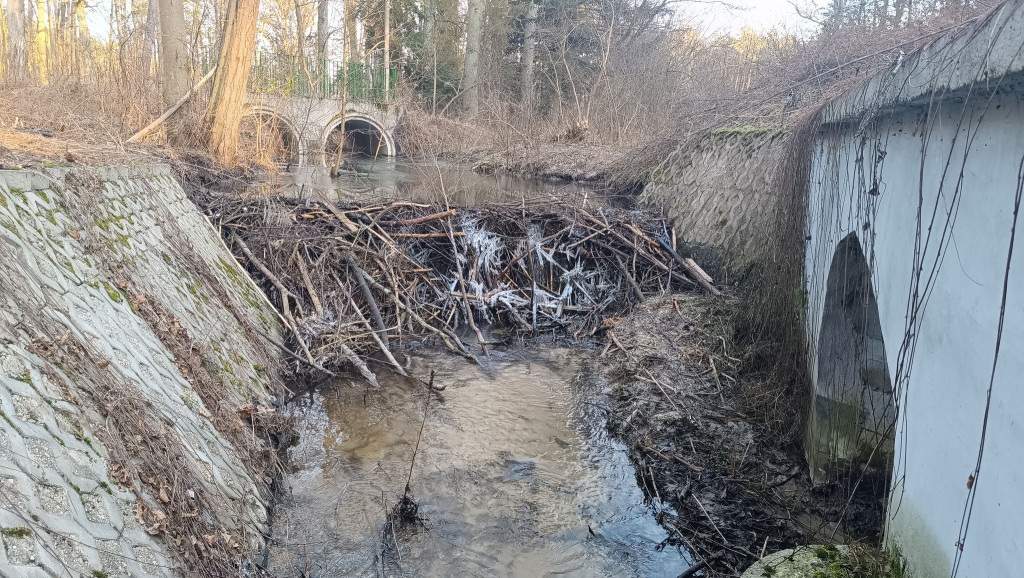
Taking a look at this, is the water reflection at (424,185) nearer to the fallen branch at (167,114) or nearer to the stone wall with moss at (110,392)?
the fallen branch at (167,114)

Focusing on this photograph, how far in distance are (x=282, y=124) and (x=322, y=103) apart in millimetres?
1658

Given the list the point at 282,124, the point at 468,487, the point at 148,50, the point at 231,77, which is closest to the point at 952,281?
the point at 468,487

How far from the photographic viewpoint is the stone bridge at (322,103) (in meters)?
18.0

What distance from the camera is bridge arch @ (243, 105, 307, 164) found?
15.4m

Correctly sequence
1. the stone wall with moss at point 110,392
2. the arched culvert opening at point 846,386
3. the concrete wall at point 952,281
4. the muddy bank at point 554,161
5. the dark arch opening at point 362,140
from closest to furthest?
the concrete wall at point 952,281 < the stone wall with moss at point 110,392 < the arched culvert opening at point 846,386 < the muddy bank at point 554,161 < the dark arch opening at point 362,140

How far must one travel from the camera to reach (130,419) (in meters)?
3.20

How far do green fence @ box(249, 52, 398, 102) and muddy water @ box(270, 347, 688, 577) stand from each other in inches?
504

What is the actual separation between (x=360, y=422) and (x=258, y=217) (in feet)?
13.0

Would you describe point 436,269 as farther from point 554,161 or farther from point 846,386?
point 554,161

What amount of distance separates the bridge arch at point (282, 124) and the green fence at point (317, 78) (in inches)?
26.7

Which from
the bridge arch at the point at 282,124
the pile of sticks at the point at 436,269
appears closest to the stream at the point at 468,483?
the pile of sticks at the point at 436,269

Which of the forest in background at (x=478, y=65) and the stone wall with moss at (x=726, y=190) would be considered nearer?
the stone wall with moss at (x=726, y=190)

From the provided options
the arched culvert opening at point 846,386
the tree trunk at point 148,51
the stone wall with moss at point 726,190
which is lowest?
the arched culvert opening at point 846,386

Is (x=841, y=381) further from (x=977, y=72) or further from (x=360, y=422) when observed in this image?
(x=360, y=422)
